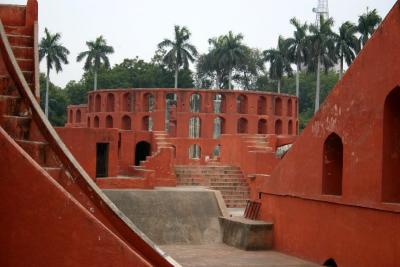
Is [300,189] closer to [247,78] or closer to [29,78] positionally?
[29,78]

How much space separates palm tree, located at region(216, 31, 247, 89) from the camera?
41.7 meters

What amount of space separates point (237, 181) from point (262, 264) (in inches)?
464

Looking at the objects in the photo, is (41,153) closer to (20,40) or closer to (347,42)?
(20,40)

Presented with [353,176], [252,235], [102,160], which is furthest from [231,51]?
[353,176]

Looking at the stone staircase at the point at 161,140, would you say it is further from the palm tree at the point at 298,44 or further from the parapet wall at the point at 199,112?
the palm tree at the point at 298,44

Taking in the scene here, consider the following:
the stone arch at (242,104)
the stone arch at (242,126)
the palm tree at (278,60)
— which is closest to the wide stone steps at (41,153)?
the stone arch at (242,104)

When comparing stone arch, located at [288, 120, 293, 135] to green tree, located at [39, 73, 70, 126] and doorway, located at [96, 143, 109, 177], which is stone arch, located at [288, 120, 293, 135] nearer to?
doorway, located at [96, 143, 109, 177]

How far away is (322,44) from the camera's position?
1377 inches

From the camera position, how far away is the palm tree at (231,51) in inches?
1642

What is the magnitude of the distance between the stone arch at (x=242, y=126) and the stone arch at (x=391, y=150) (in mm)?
22388

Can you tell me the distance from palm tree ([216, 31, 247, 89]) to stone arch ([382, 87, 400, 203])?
3212cm

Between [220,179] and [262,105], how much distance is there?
10574 millimetres

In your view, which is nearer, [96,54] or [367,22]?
[367,22]

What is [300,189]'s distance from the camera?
12344 millimetres
